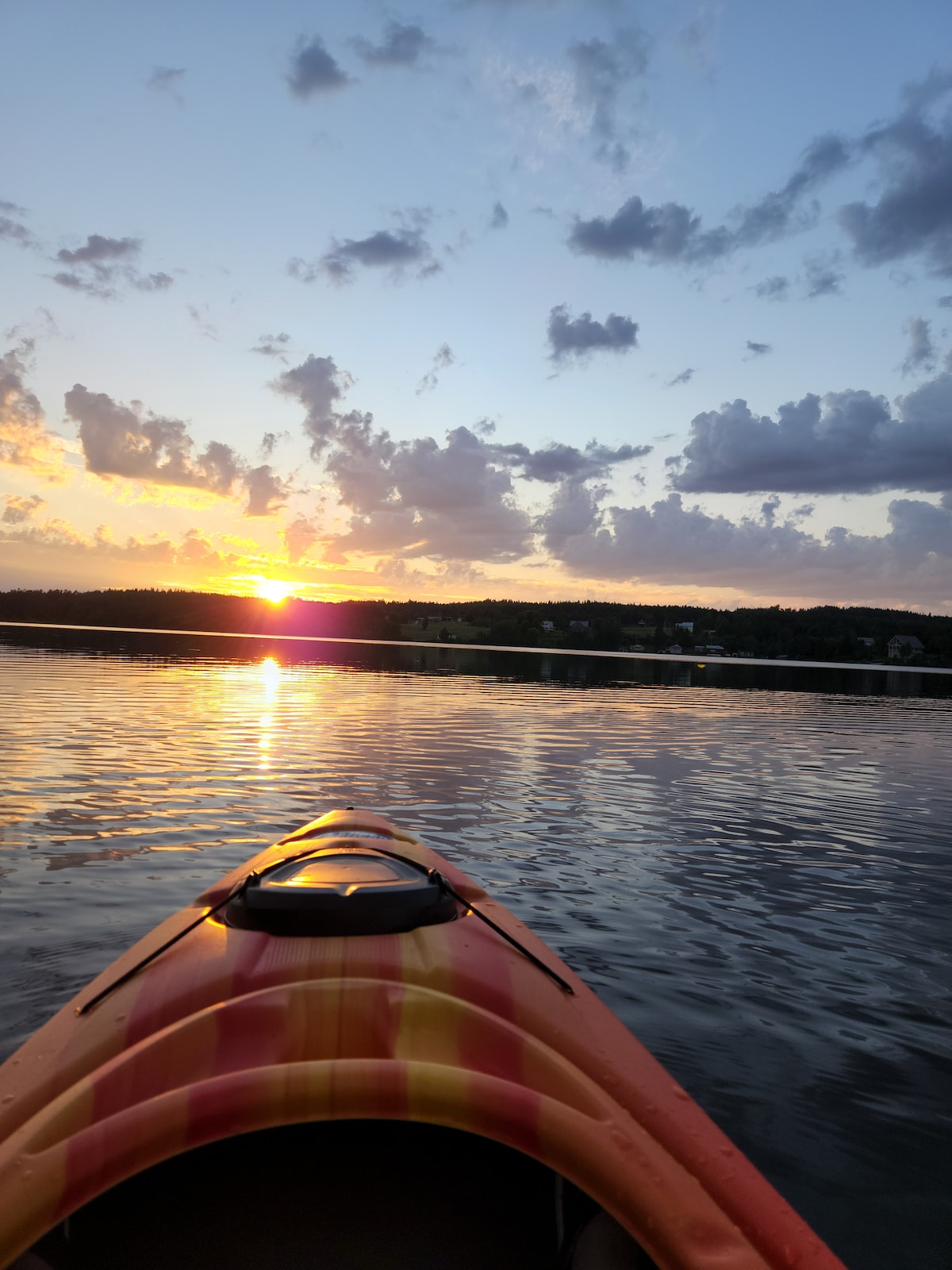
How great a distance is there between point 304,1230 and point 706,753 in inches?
740

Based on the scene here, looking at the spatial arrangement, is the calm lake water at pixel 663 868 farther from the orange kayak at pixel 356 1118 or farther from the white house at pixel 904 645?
the white house at pixel 904 645

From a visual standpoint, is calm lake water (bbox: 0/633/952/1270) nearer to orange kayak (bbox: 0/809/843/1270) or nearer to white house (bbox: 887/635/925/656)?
orange kayak (bbox: 0/809/843/1270)

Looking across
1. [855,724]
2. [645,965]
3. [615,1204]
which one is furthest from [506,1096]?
[855,724]

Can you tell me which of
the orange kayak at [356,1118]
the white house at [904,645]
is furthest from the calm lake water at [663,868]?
the white house at [904,645]

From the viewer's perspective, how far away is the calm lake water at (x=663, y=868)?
4984mm

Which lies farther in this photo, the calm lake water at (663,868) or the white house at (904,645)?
the white house at (904,645)

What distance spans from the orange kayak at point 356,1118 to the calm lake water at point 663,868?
1.61 m

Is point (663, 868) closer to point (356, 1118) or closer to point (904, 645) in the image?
point (356, 1118)

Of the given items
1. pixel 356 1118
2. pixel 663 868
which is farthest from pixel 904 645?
pixel 356 1118

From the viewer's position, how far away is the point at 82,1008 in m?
3.67

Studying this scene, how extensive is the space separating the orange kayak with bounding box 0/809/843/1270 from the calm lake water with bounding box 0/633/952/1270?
161 cm

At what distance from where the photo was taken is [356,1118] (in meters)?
3.09

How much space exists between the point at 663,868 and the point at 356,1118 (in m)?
7.76

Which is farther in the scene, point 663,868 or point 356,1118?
point 663,868
